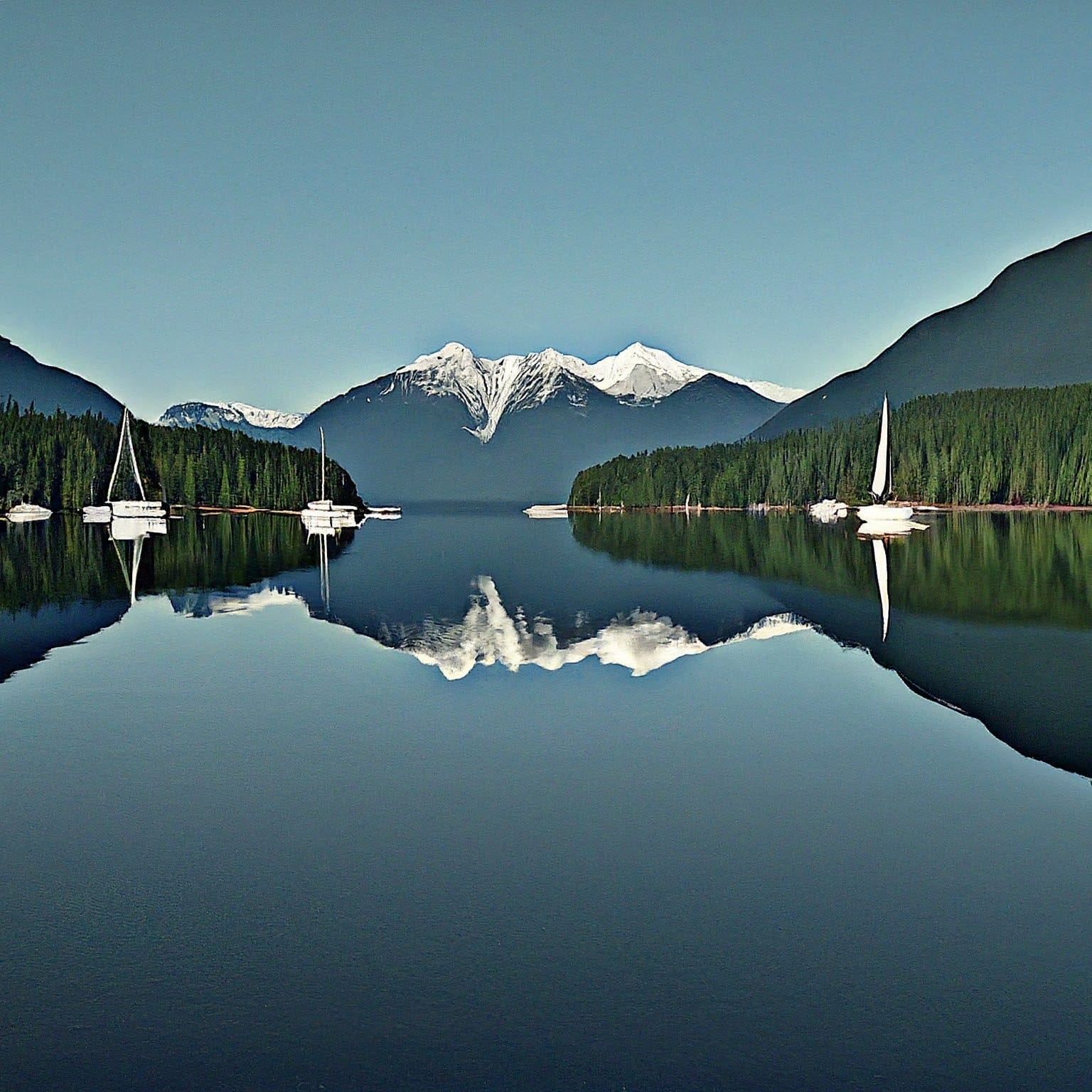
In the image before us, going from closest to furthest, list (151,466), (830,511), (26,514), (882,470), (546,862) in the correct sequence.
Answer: (546,862) → (882,470) → (26,514) → (830,511) → (151,466)

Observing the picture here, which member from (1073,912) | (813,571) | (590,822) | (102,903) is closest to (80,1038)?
(102,903)

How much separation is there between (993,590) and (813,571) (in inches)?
554

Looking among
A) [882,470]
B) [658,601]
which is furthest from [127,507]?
[658,601]

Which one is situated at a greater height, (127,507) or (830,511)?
(127,507)

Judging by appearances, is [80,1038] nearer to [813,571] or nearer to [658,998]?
[658,998]

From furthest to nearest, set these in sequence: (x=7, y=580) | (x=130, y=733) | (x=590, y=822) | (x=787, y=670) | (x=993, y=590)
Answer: (x=7, y=580)
(x=993, y=590)
(x=787, y=670)
(x=130, y=733)
(x=590, y=822)

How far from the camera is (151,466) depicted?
169750mm

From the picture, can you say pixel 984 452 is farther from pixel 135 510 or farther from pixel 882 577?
pixel 135 510

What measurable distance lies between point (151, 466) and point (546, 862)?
17280cm

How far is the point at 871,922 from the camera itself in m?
11.0

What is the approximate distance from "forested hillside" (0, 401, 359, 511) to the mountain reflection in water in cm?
7805

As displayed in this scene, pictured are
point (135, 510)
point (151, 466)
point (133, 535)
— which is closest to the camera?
point (133, 535)

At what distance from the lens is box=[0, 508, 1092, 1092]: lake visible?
28.4ft

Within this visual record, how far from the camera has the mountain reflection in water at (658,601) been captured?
85.7 feet
